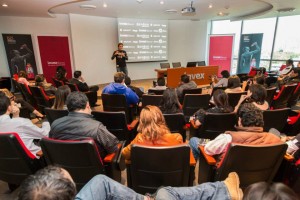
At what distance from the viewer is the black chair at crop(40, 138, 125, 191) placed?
56.7 inches

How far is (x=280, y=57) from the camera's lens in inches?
332

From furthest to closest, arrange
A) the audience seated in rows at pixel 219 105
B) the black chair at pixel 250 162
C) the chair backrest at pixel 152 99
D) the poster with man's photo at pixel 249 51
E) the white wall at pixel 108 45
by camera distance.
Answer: the poster with man's photo at pixel 249 51 < the white wall at pixel 108 45 < the chair backrest at pixel 152 99 < the audience seated in rows at pixel 219 105 < the black chair at pixel 250 162

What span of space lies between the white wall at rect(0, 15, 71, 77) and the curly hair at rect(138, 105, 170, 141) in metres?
7.05

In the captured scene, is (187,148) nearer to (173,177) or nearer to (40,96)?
(173,177)

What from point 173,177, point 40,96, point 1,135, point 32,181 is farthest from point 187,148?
point 40,96

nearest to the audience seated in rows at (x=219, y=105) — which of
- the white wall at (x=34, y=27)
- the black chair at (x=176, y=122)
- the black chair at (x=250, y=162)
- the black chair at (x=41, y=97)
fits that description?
the black chair at (x=176, y=122)

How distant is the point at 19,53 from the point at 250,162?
772 centimetres

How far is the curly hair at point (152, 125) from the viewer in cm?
162

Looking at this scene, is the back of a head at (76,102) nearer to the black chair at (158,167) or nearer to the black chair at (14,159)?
the black chair at (14,159)

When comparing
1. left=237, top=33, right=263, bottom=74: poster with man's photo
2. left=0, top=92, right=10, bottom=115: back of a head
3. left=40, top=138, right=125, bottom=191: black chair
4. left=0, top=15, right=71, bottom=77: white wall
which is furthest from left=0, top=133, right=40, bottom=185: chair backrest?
left=237, top=33, right=263, bottom=74: poster with man's photo

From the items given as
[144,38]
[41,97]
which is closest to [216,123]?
[41,97]

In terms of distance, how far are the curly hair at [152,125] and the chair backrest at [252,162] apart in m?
0.55

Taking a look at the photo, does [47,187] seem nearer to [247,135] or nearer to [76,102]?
[76,102]

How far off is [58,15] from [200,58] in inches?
273
